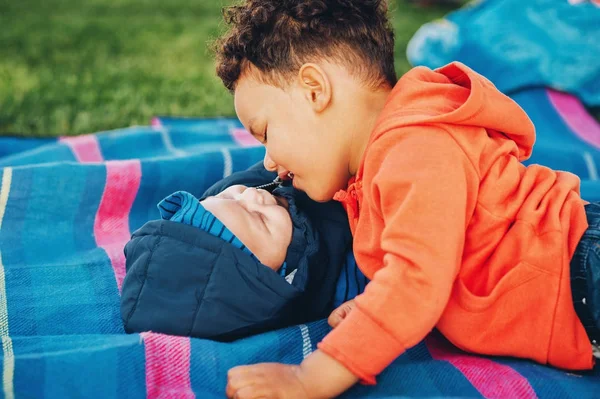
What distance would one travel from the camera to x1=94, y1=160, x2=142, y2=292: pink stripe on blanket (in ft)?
6.78

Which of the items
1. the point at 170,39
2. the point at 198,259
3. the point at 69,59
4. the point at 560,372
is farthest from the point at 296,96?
the point at 170,39

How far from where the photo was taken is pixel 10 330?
1.56 m

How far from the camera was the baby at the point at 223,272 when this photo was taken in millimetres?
1504

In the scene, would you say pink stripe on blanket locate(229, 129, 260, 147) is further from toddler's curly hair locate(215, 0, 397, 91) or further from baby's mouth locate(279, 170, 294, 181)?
toddler's curly hair locate(215, 0, 397, 91)

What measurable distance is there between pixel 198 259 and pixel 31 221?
79 centimetres

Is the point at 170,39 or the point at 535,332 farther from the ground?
the point at 535,332

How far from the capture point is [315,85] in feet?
5.10

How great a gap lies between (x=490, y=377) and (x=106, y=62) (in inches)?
136

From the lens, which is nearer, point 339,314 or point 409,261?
point 409,261

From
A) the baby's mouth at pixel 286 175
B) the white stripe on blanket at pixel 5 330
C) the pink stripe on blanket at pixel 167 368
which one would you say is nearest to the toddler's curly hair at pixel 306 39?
the baby's mouth at pixel 286 175

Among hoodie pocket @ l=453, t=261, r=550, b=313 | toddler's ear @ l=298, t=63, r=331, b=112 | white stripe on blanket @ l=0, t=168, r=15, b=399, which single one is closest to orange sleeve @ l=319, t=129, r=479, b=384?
hoodie pocket @ l=453, t=261, r=550, b=313

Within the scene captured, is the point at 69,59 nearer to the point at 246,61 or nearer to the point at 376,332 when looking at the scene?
the point at 246,61

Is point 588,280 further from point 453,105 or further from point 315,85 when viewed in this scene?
point 315,85

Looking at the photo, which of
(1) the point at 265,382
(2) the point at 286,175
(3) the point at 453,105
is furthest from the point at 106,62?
(1) the point at 265,382
